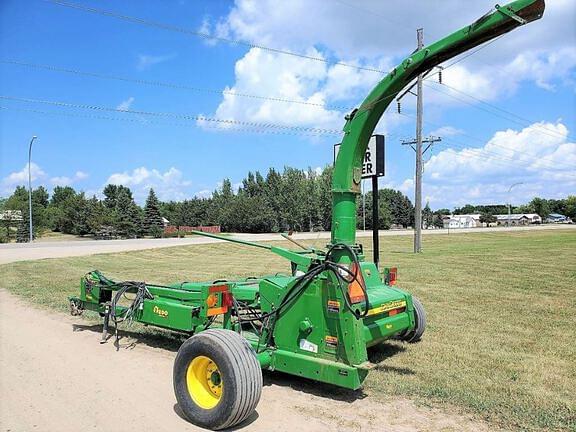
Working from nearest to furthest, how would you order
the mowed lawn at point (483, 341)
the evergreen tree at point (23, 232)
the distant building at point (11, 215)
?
the mowed lawn at point (483, 341), the evergreen tree at point (23, 232), the distant building at point (11, 215)

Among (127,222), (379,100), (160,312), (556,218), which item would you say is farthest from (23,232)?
(556,218)


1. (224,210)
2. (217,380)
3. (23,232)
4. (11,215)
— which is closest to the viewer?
(217,380)

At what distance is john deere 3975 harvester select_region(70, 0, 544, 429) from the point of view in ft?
13.8

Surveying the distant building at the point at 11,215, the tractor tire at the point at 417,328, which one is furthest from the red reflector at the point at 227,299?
the distant building at the point at 11,215

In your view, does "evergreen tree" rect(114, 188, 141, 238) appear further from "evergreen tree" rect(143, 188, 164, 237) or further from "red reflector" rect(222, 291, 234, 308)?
→ "red reflector" rect(222, 291, 234, 308)

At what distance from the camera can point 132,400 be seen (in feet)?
15.8

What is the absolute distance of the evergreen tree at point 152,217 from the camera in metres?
62.8

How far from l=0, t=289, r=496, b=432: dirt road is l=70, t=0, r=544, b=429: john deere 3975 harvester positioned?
10.2 inches

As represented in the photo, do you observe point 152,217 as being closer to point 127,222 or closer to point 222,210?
point 127,222

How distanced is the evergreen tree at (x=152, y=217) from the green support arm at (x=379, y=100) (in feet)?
193

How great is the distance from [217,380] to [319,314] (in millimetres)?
1118

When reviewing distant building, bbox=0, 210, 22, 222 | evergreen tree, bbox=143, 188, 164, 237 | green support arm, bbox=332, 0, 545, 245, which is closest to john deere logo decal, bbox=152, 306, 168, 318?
green support arm, bbox=332, 0, 545, 245

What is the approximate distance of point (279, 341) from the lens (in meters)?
5.12

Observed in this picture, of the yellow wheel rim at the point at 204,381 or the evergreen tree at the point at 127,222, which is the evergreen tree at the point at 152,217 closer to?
the evergreen tree at the point at 127,222
